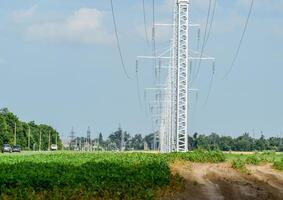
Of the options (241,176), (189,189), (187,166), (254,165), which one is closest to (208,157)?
(254,165)

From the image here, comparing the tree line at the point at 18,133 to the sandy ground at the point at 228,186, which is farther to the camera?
the tree line at the point at 18,133

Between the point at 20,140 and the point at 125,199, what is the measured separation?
14084 cm

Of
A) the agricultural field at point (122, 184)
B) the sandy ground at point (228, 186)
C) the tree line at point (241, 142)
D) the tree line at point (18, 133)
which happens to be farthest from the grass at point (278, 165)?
the tree line at point (241, 142)

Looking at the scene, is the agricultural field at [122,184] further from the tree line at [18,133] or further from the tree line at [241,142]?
the tree line at [241,142]

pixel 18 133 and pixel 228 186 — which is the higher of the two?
pixel 18 133

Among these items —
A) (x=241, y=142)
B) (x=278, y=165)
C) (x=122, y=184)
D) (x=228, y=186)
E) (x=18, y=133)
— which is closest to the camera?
(x=122, y=184)

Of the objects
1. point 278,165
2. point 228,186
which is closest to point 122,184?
point 228,186

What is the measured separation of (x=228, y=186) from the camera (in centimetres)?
3781

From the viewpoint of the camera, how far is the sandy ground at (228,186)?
32.7m

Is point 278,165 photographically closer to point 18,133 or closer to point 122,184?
point 122,184

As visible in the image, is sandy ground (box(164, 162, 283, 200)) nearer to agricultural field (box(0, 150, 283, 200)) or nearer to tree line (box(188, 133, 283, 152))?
agricultural field (box(0, 150, 283, 200))

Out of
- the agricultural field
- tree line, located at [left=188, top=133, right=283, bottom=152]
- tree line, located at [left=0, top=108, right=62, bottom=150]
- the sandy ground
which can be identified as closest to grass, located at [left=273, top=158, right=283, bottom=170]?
the sandy ground

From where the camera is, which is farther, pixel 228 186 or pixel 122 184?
pixel 228 186

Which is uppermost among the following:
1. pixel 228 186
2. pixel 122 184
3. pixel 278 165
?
pixel 122 184
